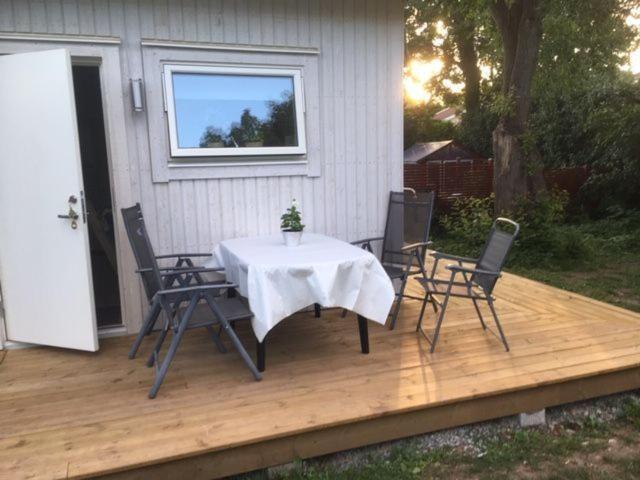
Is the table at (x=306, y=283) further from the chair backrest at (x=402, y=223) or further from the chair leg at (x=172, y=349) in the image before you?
the chair backrest at (x=402, y=223)

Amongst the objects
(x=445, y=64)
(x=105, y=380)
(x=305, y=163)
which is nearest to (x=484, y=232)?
(x=305, y=163)

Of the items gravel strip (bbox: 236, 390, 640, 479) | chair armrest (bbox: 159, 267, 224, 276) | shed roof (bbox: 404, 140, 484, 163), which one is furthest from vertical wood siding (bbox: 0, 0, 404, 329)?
shed roof (bbox: 404, 140, 484, 163)

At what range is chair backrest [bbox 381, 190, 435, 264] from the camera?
426 cm

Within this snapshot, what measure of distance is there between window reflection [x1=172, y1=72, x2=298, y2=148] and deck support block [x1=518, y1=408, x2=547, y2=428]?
251cm

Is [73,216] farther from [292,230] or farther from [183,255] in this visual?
[292,230]

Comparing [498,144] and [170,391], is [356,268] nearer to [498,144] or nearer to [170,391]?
[170,391]

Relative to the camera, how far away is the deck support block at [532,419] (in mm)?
2863

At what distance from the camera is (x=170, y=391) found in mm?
2832

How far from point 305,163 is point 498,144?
4201 mm

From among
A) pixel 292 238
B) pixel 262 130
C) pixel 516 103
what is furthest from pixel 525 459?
pixel 516 103

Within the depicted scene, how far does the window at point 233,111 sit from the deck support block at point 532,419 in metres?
2.45

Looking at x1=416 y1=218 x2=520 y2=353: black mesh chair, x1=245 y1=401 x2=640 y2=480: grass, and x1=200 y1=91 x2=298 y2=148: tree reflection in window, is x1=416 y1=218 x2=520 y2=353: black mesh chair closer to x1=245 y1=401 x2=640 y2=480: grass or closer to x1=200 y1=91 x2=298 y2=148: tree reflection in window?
x1=245 y1=401 x2=640 y2=480: grass

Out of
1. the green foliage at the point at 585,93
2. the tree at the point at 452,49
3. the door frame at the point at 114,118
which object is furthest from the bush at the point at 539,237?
the tree at the point at 452,49

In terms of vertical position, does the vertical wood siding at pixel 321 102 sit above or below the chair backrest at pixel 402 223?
above
